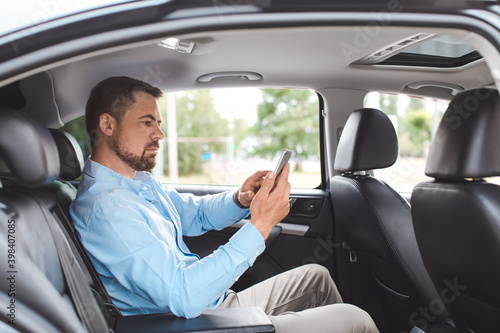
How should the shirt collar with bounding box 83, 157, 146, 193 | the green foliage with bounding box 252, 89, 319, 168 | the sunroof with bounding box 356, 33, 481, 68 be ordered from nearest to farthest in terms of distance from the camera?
the shirt collar with bounding box 83, 157, 146, 193, the sunroof with bounding box 356, 33, 481, 68, the green foliage with bounding box 252, 89, 319, 168

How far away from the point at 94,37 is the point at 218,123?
14.0m

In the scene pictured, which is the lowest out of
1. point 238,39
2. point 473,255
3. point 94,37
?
point 473,255

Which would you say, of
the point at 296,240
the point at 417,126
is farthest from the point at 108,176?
the point at 417,126

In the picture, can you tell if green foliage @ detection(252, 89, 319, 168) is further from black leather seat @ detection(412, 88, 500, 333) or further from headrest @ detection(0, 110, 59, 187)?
headrest @ detection(0, 110, 59, 187)

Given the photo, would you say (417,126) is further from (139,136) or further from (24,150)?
(24,150)

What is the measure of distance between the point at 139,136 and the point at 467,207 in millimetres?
1131

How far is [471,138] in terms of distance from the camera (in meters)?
1.21

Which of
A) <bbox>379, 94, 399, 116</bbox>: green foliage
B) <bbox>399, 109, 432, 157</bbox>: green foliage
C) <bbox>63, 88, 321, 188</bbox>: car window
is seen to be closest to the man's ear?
<bbox>379, 94, 399, 116</bbox>: green foliage

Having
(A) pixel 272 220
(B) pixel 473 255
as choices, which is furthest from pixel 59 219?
(B) pixel 473 255

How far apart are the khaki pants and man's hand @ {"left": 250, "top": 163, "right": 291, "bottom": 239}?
12.2 inches

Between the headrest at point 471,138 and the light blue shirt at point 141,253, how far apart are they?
62cm

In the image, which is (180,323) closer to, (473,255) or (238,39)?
(473,255)

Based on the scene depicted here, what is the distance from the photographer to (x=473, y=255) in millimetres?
1188

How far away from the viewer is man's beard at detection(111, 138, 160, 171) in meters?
1.56
